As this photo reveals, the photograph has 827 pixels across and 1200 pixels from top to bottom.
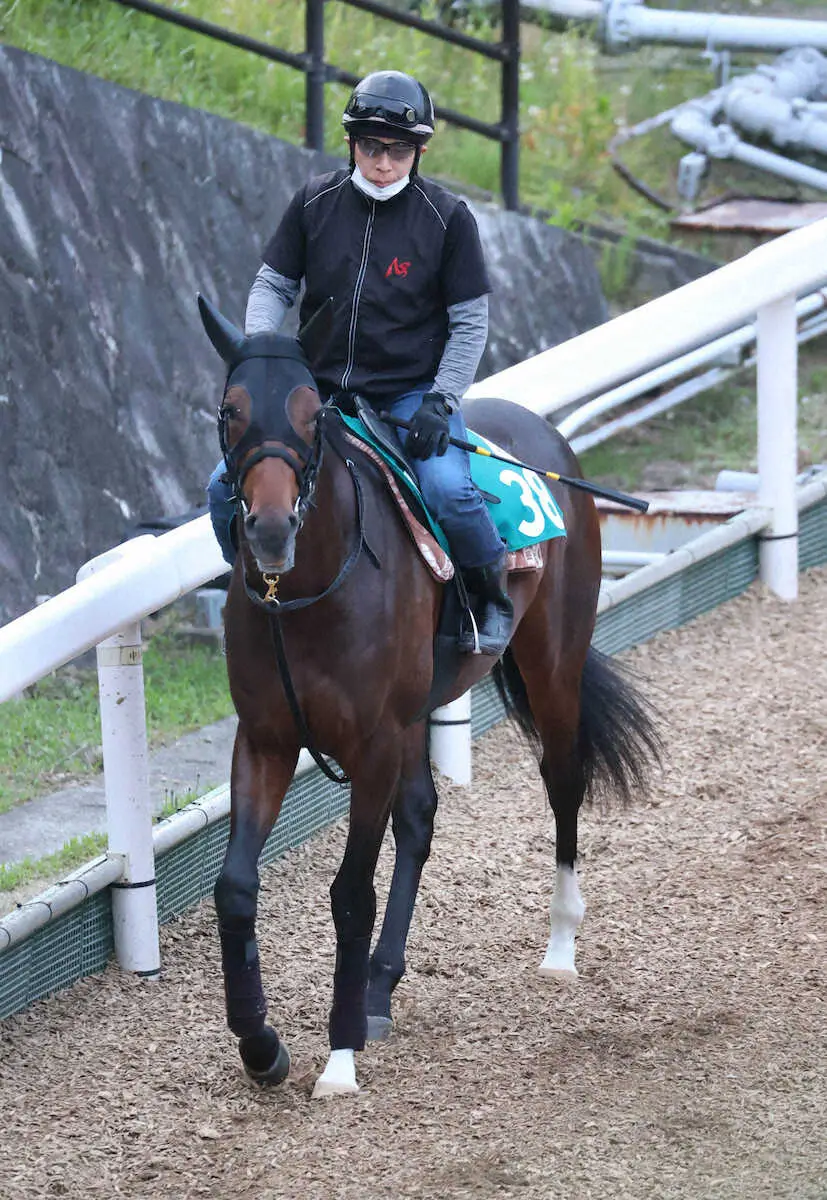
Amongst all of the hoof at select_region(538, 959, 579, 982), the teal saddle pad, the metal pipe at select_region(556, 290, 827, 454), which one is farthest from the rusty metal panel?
the hoof at select_region(538, 959, 579, 982)

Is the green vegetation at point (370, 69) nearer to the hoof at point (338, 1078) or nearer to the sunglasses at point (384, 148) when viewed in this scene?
the sunglasses at point (384, 148)

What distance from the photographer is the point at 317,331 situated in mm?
3633

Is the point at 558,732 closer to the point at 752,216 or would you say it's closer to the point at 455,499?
the point at 455,499

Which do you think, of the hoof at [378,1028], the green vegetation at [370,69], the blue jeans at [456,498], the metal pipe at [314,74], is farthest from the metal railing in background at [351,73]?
the hoof at [378,1028]

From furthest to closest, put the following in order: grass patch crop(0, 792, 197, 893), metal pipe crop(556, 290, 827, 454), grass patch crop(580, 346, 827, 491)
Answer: grass patch crop(580, 346, 827, 491) → metal pipe crop(556, 290, 827, 454) → grass patch crop(0, 792, 197, 893)

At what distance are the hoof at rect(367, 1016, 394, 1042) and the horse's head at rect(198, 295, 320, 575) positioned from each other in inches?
52.4

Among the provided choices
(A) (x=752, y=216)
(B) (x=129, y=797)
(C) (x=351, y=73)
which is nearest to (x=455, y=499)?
(B) (x=129, y=797)

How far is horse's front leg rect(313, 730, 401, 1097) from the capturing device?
4.00m

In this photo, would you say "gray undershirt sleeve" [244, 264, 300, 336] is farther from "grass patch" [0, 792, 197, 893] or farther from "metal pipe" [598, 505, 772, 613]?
"metal pipe" [598, 505, 772, 613]

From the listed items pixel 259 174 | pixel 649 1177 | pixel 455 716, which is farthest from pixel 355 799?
pixel 259 174

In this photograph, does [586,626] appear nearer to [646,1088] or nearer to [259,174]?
[646,1088]

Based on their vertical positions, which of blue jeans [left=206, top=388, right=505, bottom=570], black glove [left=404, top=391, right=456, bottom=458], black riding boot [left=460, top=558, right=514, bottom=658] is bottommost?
black riding boot [left=460, top=558, right=514, bottom=658]

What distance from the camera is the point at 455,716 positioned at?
19.1 feet

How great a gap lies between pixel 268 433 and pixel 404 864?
155cm
